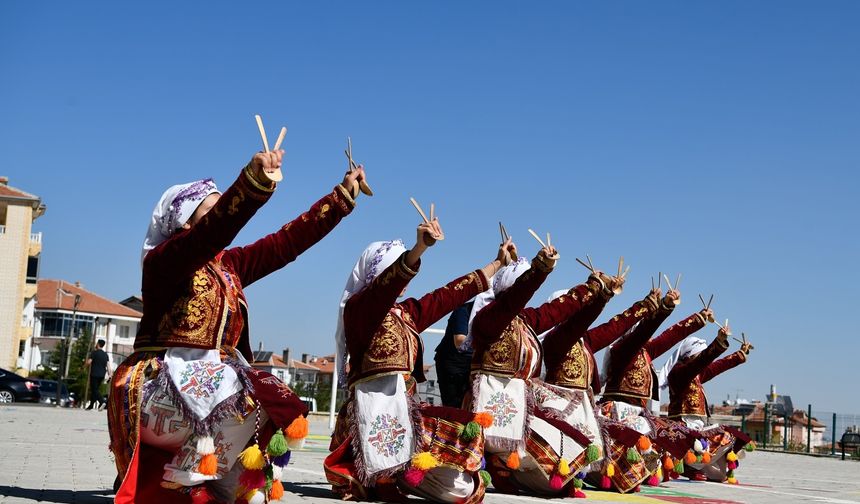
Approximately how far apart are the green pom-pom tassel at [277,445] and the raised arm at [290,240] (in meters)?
1.08

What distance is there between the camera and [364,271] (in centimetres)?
723

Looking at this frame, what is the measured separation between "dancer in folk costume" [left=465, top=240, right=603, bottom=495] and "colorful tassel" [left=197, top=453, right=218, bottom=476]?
3239mm

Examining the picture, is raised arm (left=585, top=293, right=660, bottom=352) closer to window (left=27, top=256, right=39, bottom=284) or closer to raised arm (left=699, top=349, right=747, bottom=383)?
raised arm (left=699, top=349, right=747, bottom=383)

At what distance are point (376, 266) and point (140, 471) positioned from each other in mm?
2485

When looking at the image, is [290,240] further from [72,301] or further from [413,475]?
[72,301]

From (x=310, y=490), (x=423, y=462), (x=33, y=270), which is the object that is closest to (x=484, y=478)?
(x=423, y=462)

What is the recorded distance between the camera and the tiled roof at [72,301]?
7594 centimetres

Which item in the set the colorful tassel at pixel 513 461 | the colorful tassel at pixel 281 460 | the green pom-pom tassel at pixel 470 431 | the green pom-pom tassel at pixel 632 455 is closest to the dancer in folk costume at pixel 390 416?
the green pom-pom tassel at pixel 470 431

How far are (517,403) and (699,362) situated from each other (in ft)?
16.5

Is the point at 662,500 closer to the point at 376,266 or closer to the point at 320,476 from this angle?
the point at 320,476

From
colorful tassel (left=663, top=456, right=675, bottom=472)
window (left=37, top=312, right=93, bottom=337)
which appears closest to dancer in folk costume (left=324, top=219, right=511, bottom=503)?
colorful tassel (left=663, top=456, right=675, bottom=472)

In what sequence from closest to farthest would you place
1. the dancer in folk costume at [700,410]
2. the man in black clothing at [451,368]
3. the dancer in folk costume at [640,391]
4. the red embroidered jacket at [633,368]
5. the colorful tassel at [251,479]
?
1. the colorful tassel at [251,479]
2. the man in black clothing at [451,368]
3. the dancer in folk costume at [640,391]
4. the red embroidered jacket at [633,368]
5. the dancer in folk costume at [700,410]

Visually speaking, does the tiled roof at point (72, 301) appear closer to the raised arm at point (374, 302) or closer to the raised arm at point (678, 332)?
the raised arm at point (678, 332)

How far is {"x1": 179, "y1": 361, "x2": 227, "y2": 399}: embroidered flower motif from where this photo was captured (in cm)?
495
